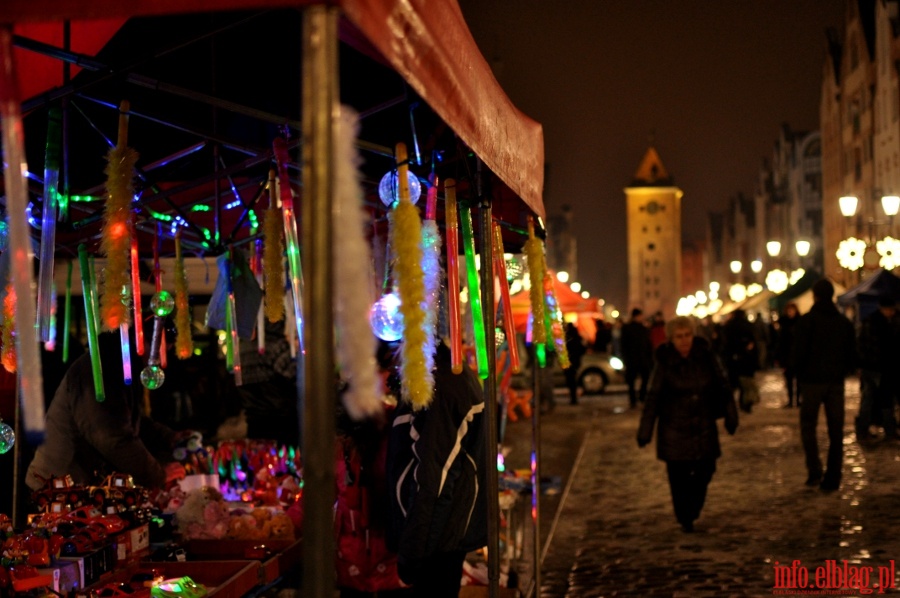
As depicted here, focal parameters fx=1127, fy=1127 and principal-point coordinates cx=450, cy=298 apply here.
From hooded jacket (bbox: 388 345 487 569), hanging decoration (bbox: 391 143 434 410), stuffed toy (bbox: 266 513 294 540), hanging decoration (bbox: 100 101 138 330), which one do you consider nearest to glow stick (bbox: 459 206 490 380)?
hooded jacket (bbox: 388 345 487 569)

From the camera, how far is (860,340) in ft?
50.8

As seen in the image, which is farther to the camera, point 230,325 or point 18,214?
point 230,325

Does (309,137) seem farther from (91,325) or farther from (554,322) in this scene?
(554,322)

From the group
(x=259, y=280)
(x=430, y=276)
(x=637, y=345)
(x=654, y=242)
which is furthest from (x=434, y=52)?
(x=654, y=242)

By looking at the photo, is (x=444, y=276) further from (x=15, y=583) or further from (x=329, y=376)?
(x=329, y=376)

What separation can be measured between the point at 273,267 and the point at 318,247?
2622 mm

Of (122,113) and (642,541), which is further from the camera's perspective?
(642,541)

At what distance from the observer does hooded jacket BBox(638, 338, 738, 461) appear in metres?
9.23

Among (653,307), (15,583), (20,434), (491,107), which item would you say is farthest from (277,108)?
(653,307)

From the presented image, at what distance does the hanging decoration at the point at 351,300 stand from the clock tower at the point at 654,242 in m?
144

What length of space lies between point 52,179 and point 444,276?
184cm

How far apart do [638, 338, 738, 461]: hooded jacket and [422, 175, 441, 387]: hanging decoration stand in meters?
5.28

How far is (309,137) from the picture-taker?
2.39 meters

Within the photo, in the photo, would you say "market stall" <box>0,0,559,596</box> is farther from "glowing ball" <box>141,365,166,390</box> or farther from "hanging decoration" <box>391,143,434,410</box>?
"glowing ball" <box>141,365,166,390</box>
